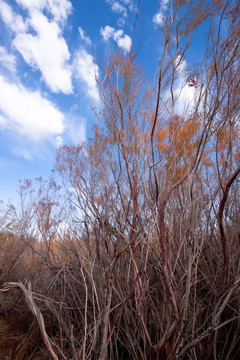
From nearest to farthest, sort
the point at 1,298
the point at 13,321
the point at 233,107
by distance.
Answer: the point at 233,107
the point at 13,321
the point at 1,298

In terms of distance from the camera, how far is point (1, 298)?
320 centimetres

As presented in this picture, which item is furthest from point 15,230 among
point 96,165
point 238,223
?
point 238,223

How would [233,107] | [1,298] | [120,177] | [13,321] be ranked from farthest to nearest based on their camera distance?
[1,298]
[13,321]
[120,177]
[233,107]

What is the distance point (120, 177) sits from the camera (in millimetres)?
2068

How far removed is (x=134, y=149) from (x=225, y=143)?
3.07 ft

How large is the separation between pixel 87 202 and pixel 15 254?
3183 millimetres

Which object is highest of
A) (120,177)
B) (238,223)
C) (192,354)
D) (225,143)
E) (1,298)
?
(225,143)

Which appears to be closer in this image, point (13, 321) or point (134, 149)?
point (134, 149)

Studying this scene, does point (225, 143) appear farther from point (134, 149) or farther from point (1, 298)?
point (1, 298)

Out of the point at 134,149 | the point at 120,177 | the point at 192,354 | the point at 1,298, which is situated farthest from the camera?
the point at 1,298

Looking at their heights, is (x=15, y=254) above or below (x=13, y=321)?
above

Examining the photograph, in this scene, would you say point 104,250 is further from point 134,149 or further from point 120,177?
point 134,149

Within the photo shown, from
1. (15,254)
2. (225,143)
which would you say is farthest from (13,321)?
(225,143)

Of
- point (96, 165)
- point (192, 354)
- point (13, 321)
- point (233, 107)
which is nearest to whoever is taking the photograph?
point (192, 354)
